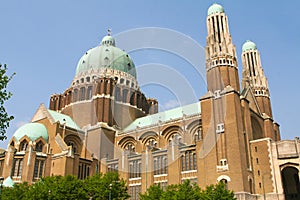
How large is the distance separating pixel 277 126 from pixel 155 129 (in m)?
24.3

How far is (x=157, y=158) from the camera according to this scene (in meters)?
54.4

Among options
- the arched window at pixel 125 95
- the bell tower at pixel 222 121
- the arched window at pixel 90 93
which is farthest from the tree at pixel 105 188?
the arched window at pixel 125 95

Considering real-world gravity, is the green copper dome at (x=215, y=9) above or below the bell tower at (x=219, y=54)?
above

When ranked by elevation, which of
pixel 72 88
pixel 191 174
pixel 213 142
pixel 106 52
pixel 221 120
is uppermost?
pixel 106 52

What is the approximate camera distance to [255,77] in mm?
64250

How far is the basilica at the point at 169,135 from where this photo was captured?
47000mm

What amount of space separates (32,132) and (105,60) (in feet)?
91.9

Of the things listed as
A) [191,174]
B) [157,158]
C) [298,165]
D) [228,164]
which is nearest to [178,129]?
[157,158]

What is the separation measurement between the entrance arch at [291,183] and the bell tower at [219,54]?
16472 millimetres

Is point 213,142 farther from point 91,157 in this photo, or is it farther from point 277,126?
point 91,157

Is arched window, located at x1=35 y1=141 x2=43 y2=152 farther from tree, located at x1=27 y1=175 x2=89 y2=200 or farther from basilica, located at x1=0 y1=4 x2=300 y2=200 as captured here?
tree, located at x1=27 y1=175 x2=89 y2=200

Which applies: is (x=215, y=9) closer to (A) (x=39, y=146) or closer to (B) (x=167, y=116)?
(B) (x=167, y=116)

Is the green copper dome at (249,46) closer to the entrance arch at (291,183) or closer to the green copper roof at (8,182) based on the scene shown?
the entrance arch at (291,183)

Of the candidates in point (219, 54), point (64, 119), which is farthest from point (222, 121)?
point (64, 119)
